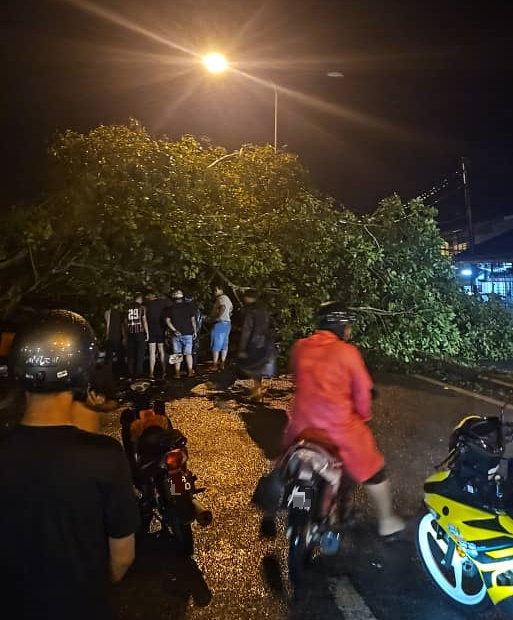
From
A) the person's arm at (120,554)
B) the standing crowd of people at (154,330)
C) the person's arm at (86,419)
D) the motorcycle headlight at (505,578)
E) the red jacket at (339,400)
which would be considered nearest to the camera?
the person's arm at (120,554)

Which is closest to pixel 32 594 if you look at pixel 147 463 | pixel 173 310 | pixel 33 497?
pixel 33 497

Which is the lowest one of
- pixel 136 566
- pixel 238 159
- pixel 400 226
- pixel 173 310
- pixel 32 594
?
pixel 136 566

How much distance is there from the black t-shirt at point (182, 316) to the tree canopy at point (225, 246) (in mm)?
1009

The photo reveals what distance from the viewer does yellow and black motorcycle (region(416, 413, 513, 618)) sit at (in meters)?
2.98

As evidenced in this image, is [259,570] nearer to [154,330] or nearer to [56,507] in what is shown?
[56,507]

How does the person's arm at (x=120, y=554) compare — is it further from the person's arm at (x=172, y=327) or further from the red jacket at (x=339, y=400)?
the person's arm at (x=172, y=327)

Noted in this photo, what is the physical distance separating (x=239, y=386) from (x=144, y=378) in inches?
73.6

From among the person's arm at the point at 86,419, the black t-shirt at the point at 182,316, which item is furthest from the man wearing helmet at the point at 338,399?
the black t-shirt at the point at 182,316

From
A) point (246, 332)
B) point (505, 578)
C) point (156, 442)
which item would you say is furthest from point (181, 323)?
point (505, 578)

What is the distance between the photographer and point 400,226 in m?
12.4

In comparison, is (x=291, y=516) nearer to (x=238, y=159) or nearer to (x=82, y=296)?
(x=82, y=296)

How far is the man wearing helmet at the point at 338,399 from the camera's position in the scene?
3.63m

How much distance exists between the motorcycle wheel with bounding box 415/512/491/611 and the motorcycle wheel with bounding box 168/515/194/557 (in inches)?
61.0

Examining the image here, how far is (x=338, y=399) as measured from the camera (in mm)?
3635
